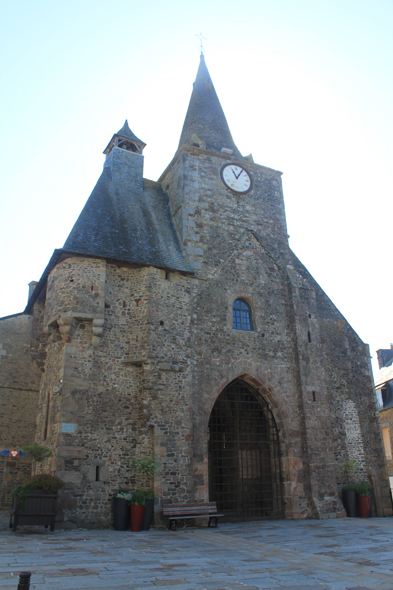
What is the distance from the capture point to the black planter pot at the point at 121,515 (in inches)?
409

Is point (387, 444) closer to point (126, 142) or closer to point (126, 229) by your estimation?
point (126, 229)

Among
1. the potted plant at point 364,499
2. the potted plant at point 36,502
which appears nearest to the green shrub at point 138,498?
the potted plant at point 36,502

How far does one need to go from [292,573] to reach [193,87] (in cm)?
1945

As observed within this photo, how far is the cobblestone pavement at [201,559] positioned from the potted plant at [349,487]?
317 cm

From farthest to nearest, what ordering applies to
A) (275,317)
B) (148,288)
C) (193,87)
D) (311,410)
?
1. (193,87)
2. (275,317)
3. (311,410)
4. (148,288)

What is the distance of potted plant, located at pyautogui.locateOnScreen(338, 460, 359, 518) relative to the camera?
1363cm

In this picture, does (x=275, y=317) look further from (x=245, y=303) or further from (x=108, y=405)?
(x=108, y=405)

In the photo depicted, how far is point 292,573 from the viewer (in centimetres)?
609

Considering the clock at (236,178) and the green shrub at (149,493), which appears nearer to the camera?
the green shrub at (149,493)

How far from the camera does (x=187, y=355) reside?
12.6 meters

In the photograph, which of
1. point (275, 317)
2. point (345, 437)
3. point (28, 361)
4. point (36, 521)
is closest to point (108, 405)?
point (36, 521)

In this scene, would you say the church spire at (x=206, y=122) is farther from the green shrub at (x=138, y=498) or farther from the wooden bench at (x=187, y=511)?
the wooden bench at (x=187, y=511)

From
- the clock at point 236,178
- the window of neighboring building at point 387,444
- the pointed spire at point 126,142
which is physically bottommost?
the window of neighboring building at point 387,444

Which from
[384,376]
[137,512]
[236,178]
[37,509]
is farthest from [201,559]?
[384,376]
